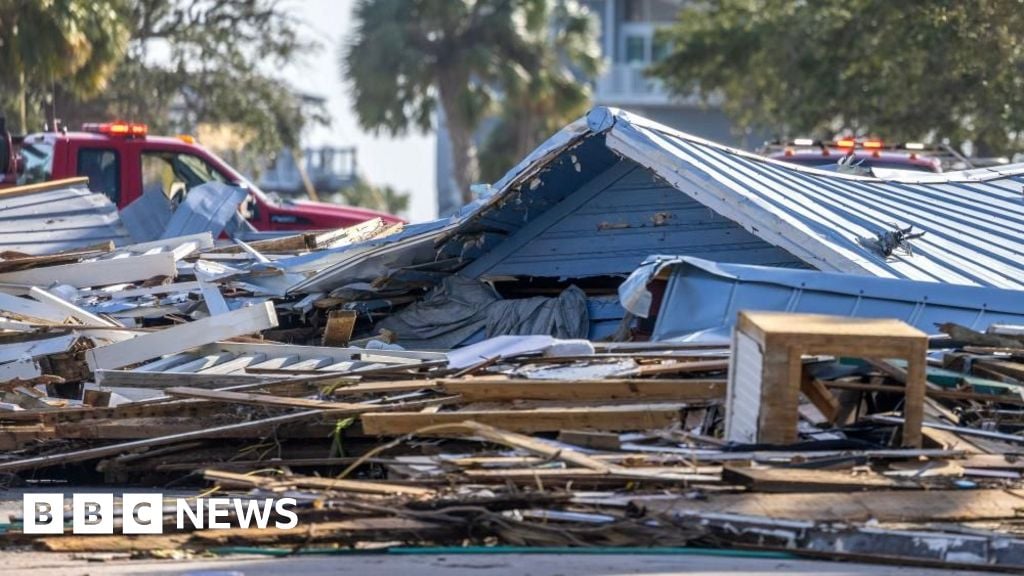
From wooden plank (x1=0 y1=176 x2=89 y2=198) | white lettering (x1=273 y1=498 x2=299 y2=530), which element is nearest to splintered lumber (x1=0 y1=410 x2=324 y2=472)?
white lettering (x1=273 y1=498 x2=299 y2=530)

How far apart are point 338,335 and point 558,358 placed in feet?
8.02

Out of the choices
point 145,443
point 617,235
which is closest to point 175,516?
point 145,443

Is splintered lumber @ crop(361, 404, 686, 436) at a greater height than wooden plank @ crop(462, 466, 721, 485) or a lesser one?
greater

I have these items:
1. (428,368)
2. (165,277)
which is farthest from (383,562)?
(165,277)

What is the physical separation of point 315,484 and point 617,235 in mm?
5125

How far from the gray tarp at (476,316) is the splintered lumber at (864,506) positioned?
14.7 ft

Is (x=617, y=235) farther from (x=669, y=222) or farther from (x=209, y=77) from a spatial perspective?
(x=209, y=77)

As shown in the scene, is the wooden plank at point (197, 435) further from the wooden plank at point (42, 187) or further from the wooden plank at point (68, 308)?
the wooden plank at point (42, 187)

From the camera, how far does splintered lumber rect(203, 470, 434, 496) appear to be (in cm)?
764

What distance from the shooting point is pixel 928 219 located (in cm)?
1262

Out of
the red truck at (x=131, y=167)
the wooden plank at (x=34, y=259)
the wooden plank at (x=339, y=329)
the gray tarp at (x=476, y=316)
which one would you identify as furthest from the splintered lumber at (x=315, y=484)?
the red truck at (x=131, y=167)

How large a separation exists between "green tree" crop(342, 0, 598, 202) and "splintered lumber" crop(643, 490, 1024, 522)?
99.4 feet

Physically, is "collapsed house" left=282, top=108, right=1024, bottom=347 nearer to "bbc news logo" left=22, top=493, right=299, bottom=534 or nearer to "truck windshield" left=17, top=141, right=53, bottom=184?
"bbc news logo" left=22, top=493, right=299, bottom=534

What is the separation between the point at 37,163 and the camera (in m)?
17.5
